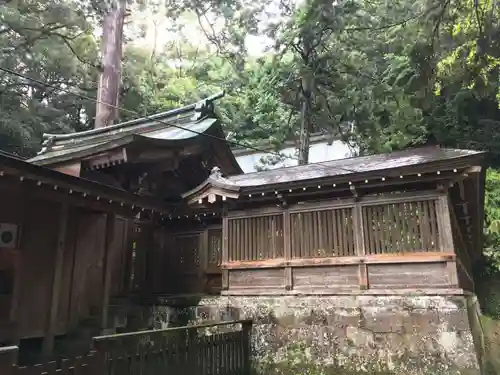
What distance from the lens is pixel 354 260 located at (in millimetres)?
8578

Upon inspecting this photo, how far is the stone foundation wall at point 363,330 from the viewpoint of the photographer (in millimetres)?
7227

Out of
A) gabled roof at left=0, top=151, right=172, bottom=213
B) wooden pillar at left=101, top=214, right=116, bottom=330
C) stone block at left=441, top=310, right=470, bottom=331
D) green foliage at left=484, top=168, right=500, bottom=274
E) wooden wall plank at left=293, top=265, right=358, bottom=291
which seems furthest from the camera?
green foliage at left=484, top=168, right=500, bottom=274

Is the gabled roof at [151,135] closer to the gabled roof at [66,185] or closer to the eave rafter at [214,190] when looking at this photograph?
the eave rafter at [214,190]

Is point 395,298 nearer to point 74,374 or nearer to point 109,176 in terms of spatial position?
point 74,374

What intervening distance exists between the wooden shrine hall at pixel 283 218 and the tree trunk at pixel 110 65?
4.30 meters

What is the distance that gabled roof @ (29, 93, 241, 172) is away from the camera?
33.8 ft

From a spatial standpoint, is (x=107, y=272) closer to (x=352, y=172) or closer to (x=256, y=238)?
(x=256, y=238)

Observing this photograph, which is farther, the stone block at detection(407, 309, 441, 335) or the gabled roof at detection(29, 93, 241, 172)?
the gabled roof at detection(29, 93, 241, 172)

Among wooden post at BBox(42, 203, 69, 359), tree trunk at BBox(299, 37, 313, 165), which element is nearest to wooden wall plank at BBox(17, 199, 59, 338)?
wooden post at BBox(42, 203, 69, 359)

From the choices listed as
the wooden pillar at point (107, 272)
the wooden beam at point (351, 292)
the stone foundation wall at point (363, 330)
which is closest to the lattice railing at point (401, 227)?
the wooden beam at point (351, 292)

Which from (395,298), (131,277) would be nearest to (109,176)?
(131,277)

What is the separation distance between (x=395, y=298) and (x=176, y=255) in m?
6.61

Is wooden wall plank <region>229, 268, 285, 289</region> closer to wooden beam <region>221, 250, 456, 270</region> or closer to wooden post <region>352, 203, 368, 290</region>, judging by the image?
wooden beam <region>221, 250, 456, 270</region>

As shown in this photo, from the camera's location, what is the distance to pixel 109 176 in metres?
11.1
